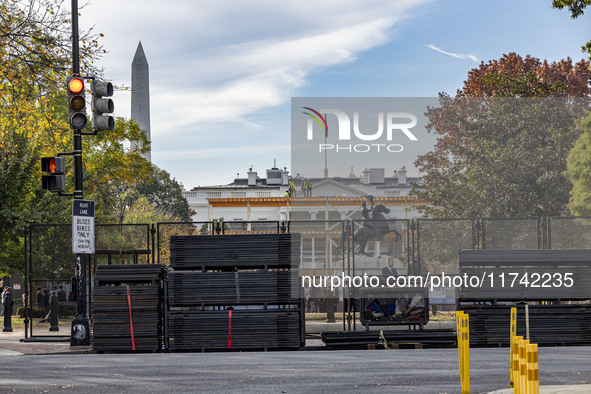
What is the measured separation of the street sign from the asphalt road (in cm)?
270

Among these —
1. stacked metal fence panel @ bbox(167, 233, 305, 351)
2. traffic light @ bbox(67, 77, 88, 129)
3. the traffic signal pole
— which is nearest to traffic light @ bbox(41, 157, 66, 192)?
the traffic signal pole

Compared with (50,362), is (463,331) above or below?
above

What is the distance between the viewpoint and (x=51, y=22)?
20.8 meters

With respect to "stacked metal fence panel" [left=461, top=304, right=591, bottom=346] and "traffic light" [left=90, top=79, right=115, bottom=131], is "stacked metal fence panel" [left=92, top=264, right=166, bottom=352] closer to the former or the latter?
"traffic light" [left=90, top=79, right=115, bottom=131]

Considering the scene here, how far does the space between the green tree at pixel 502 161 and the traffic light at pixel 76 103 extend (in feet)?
48.2

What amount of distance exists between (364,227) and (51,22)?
10.3 meters

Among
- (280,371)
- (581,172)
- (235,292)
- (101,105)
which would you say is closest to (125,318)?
(235,292)

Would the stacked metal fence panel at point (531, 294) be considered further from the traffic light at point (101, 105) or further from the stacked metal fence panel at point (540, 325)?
the traffic light at point (101, 105)

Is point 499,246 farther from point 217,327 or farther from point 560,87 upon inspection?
point 560,87

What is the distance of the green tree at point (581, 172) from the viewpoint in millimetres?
30922

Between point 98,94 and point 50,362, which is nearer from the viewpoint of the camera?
point 50,362

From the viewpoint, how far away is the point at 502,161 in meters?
33.2

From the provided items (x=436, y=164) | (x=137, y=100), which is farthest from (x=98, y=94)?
(x=137, y=100)

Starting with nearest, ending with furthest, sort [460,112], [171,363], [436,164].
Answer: [171,363] → [436,164] → [460,112]
